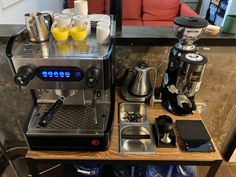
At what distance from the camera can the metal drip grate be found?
810 millimetres

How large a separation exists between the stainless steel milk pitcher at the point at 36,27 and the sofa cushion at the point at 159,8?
8.89 feet

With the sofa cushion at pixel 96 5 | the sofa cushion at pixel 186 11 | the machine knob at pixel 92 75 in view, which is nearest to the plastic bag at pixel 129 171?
the machine knob at pixel 92 75

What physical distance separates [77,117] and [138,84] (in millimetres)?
348

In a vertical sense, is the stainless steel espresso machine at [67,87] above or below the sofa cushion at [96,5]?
above

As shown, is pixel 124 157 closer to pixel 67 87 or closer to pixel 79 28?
pixel 67 87

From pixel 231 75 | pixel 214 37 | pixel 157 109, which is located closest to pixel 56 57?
pixel 157 109

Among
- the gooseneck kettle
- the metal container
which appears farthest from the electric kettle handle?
the metal container

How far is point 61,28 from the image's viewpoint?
71cm

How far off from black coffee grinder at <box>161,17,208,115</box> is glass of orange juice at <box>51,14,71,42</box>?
0.45 metres

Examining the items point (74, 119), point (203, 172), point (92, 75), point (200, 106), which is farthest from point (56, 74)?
point (203, 172)

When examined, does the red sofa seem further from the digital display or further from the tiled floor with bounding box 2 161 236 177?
the digital display

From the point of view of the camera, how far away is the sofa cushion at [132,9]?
3.07m

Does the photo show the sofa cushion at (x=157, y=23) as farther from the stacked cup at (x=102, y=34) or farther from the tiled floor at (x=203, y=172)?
the stacked cup at (x=102, y=34)

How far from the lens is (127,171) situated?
120cm
